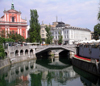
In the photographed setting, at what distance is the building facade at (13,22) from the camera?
2938 inches

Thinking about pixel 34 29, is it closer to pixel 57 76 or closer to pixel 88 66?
pixel 57 76

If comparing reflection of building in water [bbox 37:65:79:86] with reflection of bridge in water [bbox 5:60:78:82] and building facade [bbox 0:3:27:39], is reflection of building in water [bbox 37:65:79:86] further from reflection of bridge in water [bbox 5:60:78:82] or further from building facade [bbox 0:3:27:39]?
building facade [bbox 0:3:27:39]

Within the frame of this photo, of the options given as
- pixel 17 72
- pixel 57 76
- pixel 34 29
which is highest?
pixel 34 29

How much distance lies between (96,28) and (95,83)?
2378 inches

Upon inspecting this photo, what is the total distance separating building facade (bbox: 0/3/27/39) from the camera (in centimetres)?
7462

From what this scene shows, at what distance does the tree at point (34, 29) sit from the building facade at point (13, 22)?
907 centimetres

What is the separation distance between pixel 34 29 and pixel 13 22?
13060mm

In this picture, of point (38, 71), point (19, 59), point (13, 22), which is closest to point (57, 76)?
point (38, 71)

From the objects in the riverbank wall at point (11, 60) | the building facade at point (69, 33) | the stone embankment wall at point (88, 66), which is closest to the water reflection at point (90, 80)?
the stone embankment wall at point (88, 66)

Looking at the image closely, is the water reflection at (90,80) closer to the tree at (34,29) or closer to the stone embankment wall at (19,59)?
the stone embankment wall at (19,59)

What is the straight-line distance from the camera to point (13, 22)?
75188 millimetres

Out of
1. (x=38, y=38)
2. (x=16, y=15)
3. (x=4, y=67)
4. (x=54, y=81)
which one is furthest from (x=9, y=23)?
(x=54, y=81)

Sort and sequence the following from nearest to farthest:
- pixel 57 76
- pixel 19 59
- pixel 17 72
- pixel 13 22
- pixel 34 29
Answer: pixel 57 76, pixel 17 72, pixel 19 59, pixel 34 29, pixel 13 22

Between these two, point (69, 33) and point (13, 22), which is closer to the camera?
point (13, 22)
